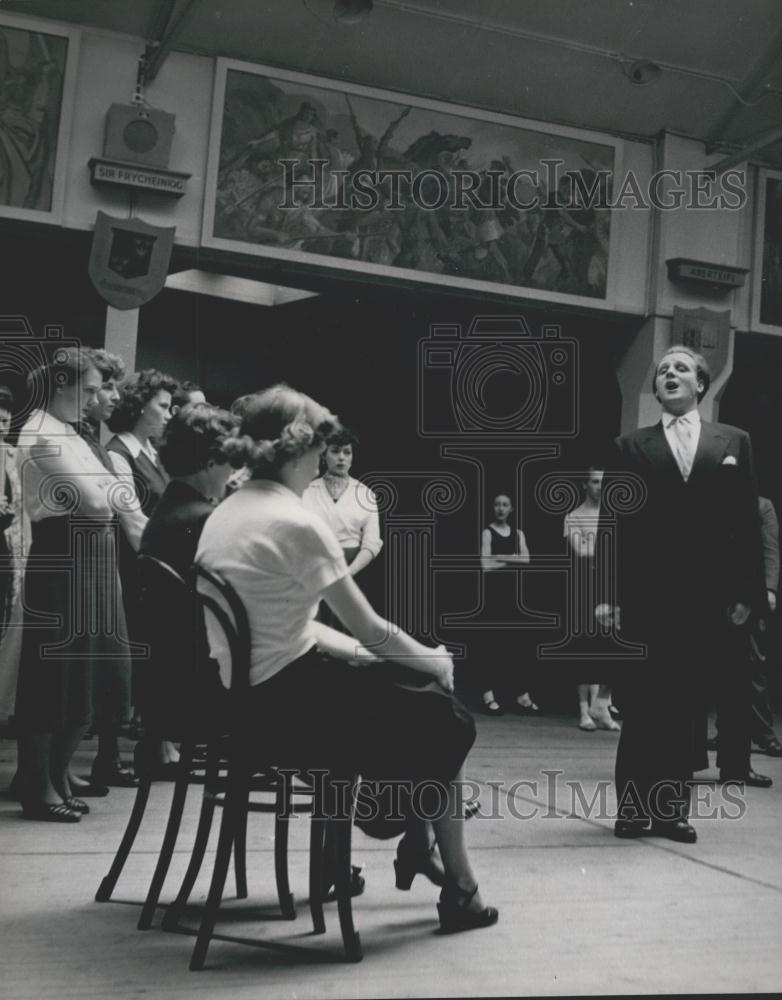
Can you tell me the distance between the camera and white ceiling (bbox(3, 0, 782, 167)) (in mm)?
6582

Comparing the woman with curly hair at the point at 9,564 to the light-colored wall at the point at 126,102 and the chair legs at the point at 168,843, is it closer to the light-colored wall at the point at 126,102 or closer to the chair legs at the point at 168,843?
the chair legs at the point at 168,843

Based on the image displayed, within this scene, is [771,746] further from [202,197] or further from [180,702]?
[202,197]

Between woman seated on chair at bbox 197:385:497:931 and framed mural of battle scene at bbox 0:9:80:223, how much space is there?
4798 millimetres

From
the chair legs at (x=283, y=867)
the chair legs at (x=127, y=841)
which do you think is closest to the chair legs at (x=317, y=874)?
the chair legs at (x=283, y=867)

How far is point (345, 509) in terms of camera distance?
6.68 meters

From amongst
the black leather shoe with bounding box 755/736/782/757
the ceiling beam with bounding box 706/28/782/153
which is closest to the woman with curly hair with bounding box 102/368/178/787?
the ceiling beam with bounding box 706/28/782/153

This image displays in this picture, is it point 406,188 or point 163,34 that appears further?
point 406,188

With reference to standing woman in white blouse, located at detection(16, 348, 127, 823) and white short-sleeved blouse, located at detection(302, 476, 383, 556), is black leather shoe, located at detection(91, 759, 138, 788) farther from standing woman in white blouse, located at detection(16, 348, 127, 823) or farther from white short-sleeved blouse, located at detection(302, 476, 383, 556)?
white short-sleeved blouse, located at detection(302, 476, 383, 556)

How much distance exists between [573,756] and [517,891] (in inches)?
126

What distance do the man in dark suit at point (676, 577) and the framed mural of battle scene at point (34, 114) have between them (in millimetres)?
4281

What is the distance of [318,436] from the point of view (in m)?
2.78

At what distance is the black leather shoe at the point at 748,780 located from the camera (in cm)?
575

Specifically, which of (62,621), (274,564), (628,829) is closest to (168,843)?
(274,564)

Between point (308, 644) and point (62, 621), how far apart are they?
168 cm
